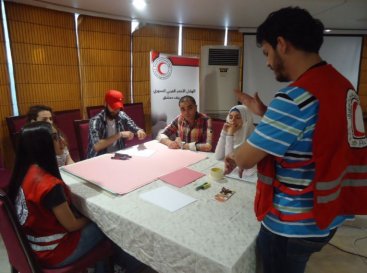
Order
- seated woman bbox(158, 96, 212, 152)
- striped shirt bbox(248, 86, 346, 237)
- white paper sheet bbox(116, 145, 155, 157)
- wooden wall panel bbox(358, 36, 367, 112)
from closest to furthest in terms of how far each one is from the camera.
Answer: striped shirt bbox(248, 86, 346, 237) → white paper sheet bbox(116, 145, 155, 157) → seated woman bbox(158, 96, 212, 152) → wooden wall panel bbox(358, 36, 367, 112)

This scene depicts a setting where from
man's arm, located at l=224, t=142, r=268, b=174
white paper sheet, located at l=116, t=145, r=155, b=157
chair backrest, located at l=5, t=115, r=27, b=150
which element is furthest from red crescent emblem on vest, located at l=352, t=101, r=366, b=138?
chair backrest, located at l=5, t=115, r=27, b=150

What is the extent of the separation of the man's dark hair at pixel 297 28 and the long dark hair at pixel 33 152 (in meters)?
1.04

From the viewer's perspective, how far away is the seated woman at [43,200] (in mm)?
1205

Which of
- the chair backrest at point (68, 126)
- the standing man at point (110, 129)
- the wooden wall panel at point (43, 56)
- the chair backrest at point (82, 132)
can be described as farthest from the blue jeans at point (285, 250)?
the wooden wall panel at point (43, 56)

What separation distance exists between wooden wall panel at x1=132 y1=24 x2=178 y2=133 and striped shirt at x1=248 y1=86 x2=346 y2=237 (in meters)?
3.56

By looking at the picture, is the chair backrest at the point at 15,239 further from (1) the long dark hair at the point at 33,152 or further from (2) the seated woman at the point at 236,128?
(2) the seated woman at the point at 236,128

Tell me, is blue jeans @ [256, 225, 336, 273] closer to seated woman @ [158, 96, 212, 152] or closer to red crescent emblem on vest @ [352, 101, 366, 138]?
red crescent emblem on vest @ [352, 101, 366, 138]

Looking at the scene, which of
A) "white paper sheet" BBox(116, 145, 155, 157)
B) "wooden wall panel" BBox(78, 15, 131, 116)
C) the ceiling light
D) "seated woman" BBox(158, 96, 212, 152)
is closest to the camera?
"white paper sheet" BBox(116, 145, 155, 157)

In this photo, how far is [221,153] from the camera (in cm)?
198

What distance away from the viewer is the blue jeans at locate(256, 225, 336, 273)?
0.86m

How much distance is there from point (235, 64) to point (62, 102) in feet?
7.97

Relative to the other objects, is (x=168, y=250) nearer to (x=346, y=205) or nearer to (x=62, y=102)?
(x=346, y=205)

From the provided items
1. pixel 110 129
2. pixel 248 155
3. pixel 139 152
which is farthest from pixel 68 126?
pixel 248 155

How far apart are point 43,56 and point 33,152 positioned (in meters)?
2.39
